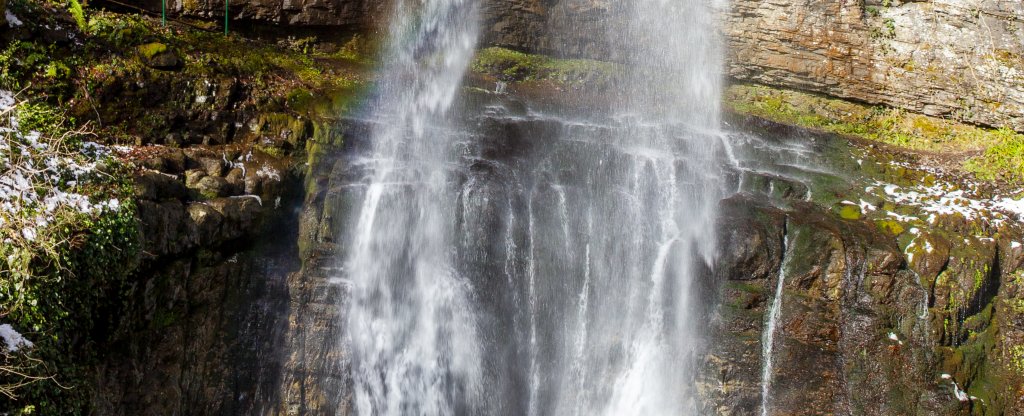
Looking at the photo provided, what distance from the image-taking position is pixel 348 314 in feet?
33.3

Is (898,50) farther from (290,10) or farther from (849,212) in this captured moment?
(290,10)

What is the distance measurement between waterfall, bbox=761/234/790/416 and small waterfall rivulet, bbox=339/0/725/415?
0.98 metres

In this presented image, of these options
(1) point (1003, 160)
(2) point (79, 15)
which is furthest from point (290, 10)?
(1) point (1003, 160)

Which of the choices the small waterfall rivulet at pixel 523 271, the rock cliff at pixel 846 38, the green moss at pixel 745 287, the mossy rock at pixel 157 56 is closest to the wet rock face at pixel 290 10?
the rock cliff at pixel 846 38

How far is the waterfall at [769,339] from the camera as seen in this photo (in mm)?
10523

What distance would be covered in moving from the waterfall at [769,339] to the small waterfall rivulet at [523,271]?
98 centimetres

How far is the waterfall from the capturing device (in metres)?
10.5

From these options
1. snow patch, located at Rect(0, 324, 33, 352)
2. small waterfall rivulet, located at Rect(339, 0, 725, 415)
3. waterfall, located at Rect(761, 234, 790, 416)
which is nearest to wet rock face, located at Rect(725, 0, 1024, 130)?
small waterfall rivulet, located at Rect(339, 0, 725, 415)

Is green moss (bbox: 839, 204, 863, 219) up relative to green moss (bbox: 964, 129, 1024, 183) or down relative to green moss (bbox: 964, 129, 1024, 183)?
down

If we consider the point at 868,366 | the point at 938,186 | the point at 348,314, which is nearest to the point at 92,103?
the point at 348,314

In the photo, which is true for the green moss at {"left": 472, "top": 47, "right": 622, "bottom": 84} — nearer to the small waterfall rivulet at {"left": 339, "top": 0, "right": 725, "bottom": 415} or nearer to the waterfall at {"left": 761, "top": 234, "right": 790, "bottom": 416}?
the small waterfall rivulet at {"left": 339, "top": 0, "right": 725, "bottom": 415}

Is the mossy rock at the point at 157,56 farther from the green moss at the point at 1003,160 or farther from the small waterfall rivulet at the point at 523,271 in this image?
the green moss at the point at 1003,160

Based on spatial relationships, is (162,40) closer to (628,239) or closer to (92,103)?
(92,103)

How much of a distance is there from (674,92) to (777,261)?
217 inches
